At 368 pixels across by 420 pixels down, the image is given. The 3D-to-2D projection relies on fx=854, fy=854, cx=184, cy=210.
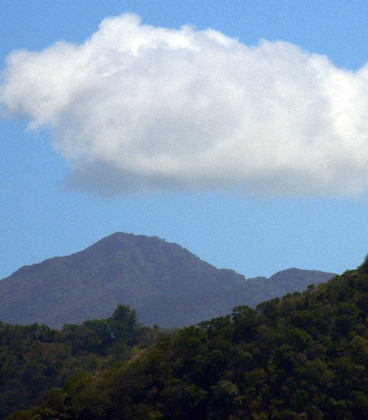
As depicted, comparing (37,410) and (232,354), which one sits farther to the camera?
(232,354)

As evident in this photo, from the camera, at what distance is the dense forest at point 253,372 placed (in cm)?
7300

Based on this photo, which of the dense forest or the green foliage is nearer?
the dense forest

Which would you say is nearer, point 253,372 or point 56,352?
point 253,372

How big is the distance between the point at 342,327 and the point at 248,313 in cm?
1064

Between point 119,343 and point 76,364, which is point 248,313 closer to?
point 76,364

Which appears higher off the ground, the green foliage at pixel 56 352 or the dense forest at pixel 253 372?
the green foliage at pixel 56 352

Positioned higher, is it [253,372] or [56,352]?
[56,352]

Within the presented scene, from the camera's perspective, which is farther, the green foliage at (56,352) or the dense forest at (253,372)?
the green foliage at (56,352)

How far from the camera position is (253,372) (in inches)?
3002

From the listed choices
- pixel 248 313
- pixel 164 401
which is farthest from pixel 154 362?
pixel 248 313

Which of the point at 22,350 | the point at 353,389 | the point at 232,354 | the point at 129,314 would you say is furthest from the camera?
the point at 129,314

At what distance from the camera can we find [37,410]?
2975 inches

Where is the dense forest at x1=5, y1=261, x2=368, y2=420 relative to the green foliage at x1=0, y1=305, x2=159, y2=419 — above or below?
below

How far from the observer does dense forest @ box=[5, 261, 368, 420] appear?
240 feet
